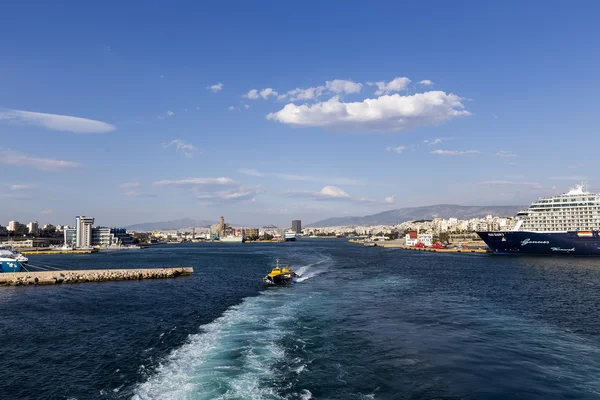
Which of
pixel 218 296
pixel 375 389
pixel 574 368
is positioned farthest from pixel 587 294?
pixel 218 296

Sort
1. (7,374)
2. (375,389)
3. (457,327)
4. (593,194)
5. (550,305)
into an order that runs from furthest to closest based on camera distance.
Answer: (593,194) → (550,305) → (457,327) → (7,374) → (375,389)

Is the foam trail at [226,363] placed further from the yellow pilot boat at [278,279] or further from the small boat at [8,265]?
the small boat at [8,265]

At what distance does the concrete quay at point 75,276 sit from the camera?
162ft

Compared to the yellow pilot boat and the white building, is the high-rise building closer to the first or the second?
the white building

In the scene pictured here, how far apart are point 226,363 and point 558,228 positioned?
8760cm

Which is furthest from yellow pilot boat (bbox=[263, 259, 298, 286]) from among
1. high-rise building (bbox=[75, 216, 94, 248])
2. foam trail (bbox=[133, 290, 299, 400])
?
high-rise building (bbox=[75, 216, 94, 248])

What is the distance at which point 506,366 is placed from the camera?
1872cm

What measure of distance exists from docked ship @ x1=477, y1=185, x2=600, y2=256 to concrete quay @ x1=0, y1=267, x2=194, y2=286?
72976 mm

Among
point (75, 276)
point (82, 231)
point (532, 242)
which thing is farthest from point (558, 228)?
point (82, 231)

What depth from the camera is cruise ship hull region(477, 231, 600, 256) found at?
78.4 metres

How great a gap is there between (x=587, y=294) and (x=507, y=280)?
12188mm

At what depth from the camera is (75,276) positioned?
171 ft

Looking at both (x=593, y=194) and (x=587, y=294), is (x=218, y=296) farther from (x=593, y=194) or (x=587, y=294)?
(x=593, y=194)

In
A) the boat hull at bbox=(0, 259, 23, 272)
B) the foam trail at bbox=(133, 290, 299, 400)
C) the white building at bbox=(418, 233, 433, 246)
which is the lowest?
the white building at bbox=(418, 233, 433, 246)
